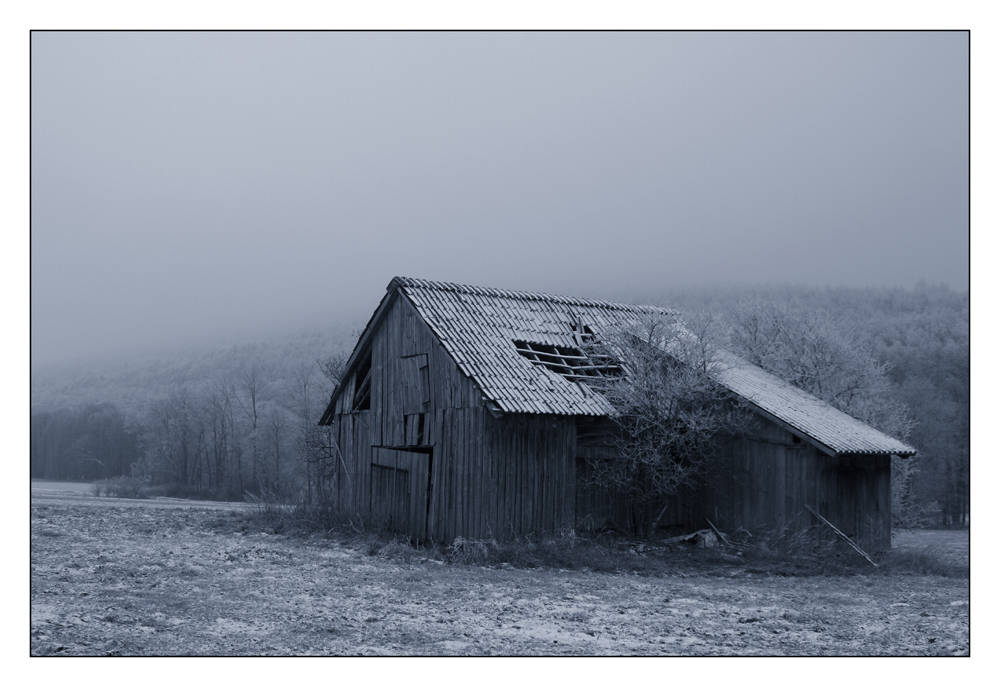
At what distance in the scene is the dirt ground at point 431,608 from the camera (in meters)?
9.52

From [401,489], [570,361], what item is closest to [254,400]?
[401,489]

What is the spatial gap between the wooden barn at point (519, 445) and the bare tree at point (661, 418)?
1.39 ft

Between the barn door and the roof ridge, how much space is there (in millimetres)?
4328

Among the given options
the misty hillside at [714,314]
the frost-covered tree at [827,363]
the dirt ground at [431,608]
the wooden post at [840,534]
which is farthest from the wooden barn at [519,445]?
the frost-covered tree at [827,363]

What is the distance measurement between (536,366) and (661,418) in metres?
3.37

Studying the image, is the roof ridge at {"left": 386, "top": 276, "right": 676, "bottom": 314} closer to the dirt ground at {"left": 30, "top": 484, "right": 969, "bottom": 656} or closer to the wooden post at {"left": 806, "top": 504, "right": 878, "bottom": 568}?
the dirt ground at {"left": 30, "top": 484, "right": 969, "bottom": 656}

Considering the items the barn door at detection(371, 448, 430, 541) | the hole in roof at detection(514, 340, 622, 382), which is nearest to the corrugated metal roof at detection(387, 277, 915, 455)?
the hole in roof at detection(514, 340, 622, 382)

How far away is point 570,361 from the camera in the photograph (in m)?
21.9

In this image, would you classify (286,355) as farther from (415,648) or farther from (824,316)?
(415,648)

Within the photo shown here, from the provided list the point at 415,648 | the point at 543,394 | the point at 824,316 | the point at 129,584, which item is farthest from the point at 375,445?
the point at 824,316

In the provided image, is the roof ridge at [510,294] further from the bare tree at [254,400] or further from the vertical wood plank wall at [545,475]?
the bare tree at [254,400]

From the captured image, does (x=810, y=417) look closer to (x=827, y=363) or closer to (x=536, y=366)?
(x=536, y=366)

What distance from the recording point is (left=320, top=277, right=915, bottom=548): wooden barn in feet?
59.7
